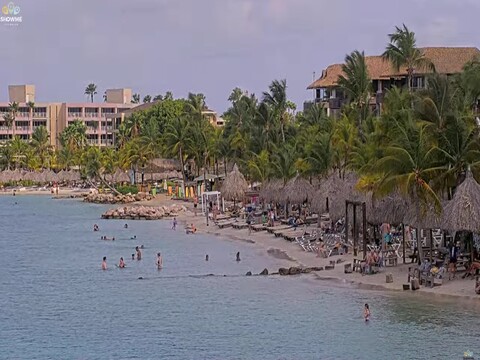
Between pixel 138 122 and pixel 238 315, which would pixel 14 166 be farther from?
pixel 238 315

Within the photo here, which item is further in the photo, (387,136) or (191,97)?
(191,97)

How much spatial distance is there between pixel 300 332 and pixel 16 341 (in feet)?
32.6

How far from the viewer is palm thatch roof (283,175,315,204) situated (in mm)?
62219

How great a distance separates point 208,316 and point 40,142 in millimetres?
116339

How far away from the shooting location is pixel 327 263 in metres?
45.9

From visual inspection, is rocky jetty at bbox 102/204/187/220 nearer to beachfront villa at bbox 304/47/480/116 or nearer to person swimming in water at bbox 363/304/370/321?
beachfront villa at bbox 304/47/480/116

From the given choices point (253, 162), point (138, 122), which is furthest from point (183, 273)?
point (138, 122)

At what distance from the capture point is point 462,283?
3669 cm

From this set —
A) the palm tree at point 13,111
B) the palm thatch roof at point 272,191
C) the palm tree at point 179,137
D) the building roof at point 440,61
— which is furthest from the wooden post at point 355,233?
the palm tree at point 13,111

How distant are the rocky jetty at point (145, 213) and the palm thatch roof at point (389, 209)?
143 ft

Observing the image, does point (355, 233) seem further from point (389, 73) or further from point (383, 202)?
point (389, 73)

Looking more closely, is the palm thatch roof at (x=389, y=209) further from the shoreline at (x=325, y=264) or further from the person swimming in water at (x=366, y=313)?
the person swimming in water at (x=366, y=313)

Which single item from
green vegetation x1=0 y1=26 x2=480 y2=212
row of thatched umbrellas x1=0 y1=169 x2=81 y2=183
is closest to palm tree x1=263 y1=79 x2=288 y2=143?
green vegetation x1=0 y1=26 x2=480 y2=212

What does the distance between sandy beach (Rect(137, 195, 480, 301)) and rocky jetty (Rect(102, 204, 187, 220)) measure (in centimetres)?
1251
